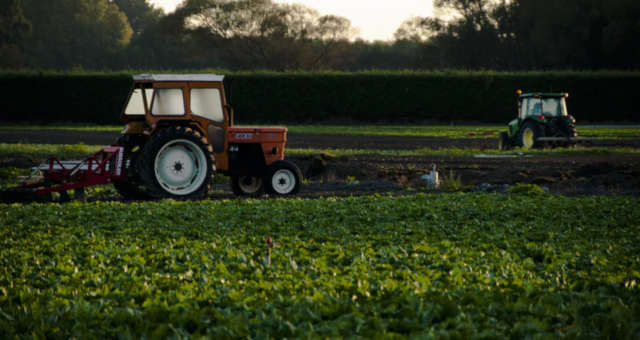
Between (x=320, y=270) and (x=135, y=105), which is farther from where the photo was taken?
(x=135, y=105)

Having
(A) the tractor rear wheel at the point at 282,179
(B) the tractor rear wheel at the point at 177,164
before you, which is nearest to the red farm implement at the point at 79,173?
(B) the tractor rear wheel at the point at 177,164

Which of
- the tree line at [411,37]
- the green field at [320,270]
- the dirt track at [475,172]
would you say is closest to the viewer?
the green field at [320,270]

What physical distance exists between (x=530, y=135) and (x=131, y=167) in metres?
14.5

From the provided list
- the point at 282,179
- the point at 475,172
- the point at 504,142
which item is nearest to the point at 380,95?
the point at 504,142

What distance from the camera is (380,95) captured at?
36.6m

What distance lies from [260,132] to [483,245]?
542cm

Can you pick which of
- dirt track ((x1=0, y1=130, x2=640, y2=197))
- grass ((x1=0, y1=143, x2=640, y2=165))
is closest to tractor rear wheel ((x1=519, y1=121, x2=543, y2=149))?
grass ((x1=0, y1=143, x2=640, y2=165))

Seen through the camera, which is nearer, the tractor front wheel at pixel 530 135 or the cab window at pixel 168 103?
the cab window at pixel 168 103

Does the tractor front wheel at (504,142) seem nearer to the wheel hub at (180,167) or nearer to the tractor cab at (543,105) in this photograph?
the tractor cab at (543,105)

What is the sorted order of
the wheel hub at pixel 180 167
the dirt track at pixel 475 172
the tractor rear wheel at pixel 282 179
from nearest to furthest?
the wheel hub at pixel 180 167 < the tractor rear wheel at pixel 282 179 < the dirt track at pixel 475 172

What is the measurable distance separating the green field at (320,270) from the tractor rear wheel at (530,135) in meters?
11.0

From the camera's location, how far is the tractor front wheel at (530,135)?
21.6 metres

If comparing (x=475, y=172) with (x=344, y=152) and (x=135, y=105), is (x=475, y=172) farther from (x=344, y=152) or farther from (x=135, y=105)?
(x=135, y=105)

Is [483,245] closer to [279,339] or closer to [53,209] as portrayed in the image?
[279,339]
